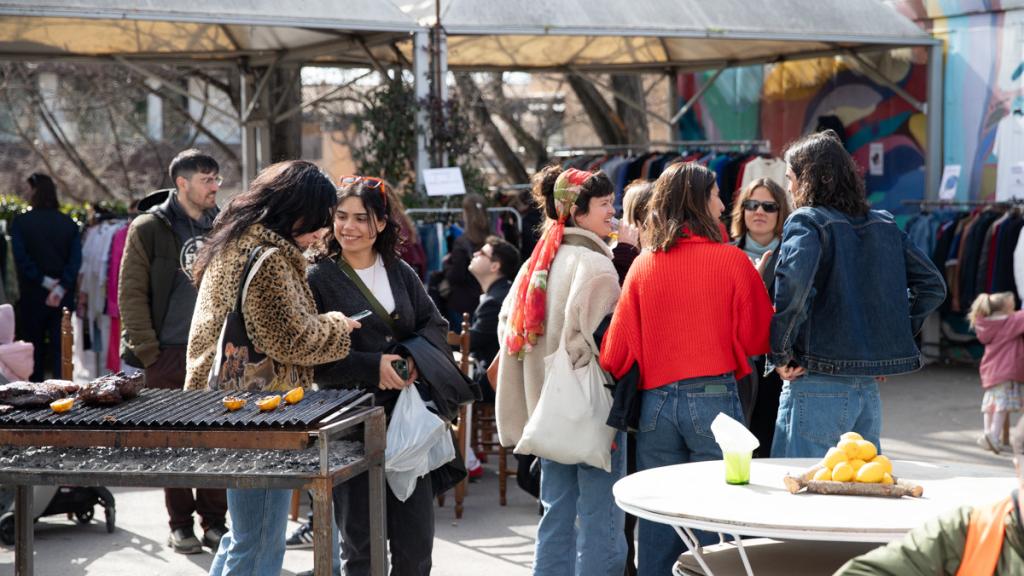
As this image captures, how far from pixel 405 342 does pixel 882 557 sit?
7.62 feet

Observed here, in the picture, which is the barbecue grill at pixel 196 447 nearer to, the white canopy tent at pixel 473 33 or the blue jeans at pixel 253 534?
the blue jeans at pixel 253 534

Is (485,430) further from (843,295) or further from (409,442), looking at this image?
(843,295)

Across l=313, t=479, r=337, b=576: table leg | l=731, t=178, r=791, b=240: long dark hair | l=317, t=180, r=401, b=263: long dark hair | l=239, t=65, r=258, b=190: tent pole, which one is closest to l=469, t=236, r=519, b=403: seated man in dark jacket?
l=731, t=178, r=791, b=240: long dark hair

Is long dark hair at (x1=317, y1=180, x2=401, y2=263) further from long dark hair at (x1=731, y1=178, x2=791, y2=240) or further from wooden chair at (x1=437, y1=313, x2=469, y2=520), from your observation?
wooden chair at (x1=437, y1=313, x2=469, y2=520)

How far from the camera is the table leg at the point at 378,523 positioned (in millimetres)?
4223

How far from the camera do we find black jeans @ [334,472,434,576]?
463 centimetres

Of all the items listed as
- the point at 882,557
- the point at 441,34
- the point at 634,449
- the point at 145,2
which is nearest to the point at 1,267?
the point at 145,2

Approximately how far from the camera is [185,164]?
6191mm

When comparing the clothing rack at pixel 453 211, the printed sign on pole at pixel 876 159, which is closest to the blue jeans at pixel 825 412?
the clothing rack at pixel 453 211

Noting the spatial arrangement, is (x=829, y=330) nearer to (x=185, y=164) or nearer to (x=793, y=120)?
(x=185, y=164)

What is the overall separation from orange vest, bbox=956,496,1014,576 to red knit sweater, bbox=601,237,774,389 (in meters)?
1.89

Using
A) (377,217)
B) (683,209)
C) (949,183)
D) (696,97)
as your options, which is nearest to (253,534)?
(377,217)

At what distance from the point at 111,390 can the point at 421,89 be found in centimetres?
721

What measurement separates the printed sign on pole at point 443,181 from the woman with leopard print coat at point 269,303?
6207 millimetres
